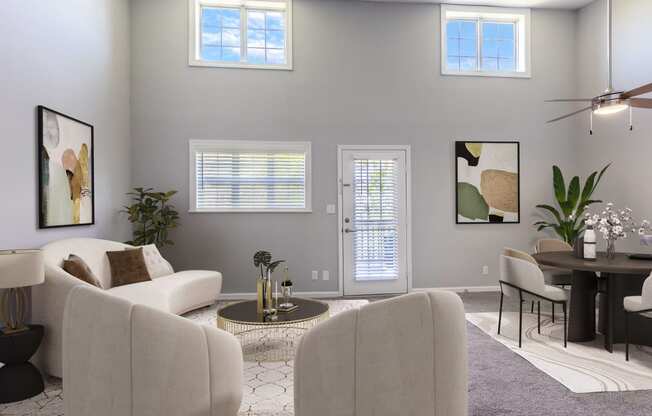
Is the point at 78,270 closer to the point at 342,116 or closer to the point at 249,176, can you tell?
the point at 249,176

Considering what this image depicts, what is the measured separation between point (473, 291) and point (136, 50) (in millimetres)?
5851

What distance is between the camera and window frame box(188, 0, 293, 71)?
230 inches

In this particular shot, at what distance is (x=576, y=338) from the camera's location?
3.93m

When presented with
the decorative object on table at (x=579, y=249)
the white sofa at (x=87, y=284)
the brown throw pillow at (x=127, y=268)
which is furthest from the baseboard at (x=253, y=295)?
the decorative object on table at (x=579, y=249)

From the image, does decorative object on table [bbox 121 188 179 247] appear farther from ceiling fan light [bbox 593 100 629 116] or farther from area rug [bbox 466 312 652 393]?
ceiling fan light [bbox 593 100 629 116]

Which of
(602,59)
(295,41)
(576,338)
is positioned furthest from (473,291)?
(295,41)

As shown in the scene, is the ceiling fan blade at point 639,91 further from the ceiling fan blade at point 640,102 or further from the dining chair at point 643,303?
the dining chair at point 643,303

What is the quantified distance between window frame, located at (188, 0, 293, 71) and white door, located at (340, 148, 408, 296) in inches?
64.6

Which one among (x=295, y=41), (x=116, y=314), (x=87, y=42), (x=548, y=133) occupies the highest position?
(x=295, y=41)

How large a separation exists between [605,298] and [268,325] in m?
3.01

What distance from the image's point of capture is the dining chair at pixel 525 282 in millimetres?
3619

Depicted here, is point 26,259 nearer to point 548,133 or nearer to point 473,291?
point 473,291

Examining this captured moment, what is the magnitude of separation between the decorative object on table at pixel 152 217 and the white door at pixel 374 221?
7.64ft

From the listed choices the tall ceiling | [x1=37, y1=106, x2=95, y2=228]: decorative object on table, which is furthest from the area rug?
the tall ceiling
